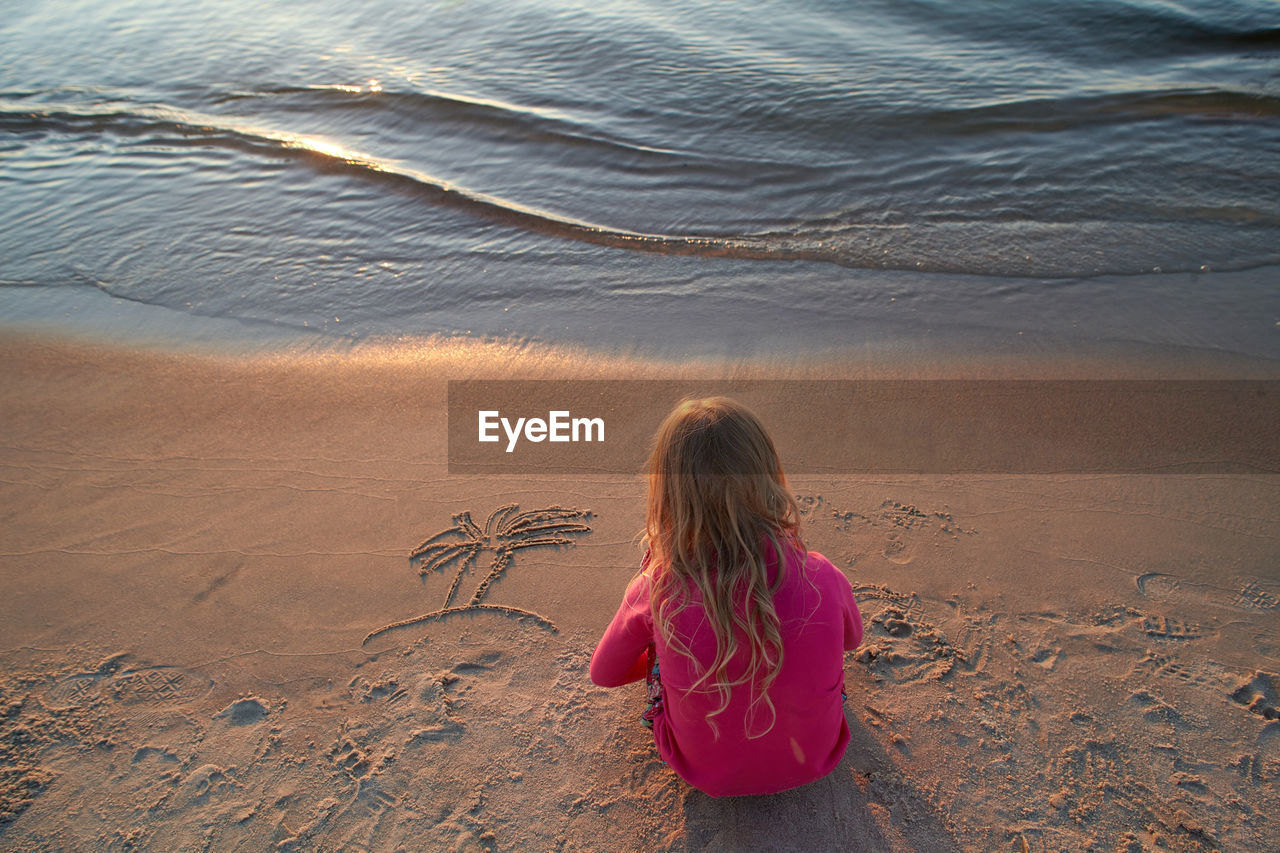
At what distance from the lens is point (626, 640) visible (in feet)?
7.09

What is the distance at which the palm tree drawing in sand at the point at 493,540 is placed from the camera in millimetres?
3094

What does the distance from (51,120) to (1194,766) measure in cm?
1261

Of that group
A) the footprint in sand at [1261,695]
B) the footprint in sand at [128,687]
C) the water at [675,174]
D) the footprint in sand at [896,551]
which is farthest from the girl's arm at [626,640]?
the water at [675,174]

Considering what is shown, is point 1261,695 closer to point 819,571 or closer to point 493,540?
point 819,571

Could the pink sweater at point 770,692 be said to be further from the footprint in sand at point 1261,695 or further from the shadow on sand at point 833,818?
the footprint in sand at point 1261,695

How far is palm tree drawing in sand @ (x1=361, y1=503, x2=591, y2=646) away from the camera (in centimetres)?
309

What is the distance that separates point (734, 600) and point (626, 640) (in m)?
0.39

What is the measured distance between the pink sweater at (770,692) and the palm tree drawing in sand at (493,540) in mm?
946

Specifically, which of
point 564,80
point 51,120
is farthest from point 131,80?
point 564,80

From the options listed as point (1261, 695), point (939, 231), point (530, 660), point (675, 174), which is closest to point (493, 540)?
point (530, 660)

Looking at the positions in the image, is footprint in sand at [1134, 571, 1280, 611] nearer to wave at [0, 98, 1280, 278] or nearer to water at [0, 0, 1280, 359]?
water at [0, 0, 1280, 359]

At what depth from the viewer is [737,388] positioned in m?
4.31

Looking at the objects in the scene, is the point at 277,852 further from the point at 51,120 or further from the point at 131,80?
the point at 131,80
